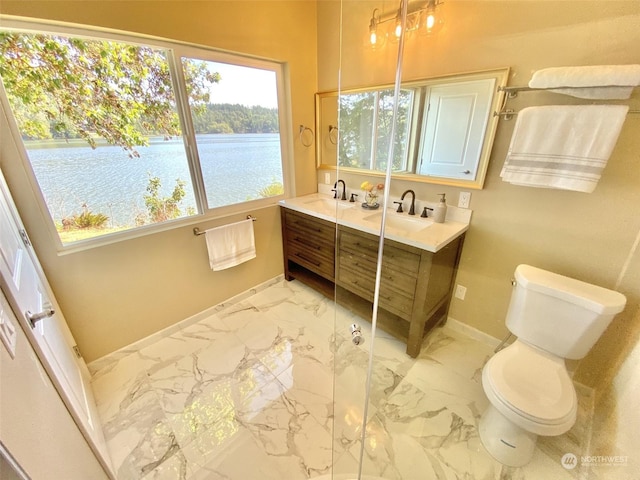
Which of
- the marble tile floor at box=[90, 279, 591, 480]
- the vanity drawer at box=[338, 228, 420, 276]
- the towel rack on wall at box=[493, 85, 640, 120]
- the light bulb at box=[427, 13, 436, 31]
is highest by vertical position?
the light bulb at box=[427, 13, 436, 31]

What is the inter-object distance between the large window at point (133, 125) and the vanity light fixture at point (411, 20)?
0.83 metres

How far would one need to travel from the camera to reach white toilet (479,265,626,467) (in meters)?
1.12

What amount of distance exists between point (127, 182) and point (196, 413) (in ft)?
4.75

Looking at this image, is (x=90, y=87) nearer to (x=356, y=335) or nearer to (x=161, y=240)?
(x=161, y=240)

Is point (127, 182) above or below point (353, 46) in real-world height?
below

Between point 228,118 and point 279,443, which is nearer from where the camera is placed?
point 279,443

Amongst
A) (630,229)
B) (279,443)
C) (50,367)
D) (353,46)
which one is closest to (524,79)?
(630,229)

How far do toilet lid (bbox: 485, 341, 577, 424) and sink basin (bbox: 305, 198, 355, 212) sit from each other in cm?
148

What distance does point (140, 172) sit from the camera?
1669 mm

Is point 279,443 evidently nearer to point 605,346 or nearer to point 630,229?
point 605,346

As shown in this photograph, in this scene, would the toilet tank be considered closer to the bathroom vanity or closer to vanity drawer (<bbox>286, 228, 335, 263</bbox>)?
the bathroom vanity

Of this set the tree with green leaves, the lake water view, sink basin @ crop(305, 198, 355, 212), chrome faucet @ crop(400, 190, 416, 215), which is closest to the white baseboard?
chrome faucet @ crop(400, 190, 416, 215)

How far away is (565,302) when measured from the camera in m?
1.26

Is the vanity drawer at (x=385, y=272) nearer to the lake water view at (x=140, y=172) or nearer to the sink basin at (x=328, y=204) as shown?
the sink basin at (x=328, y=204)
